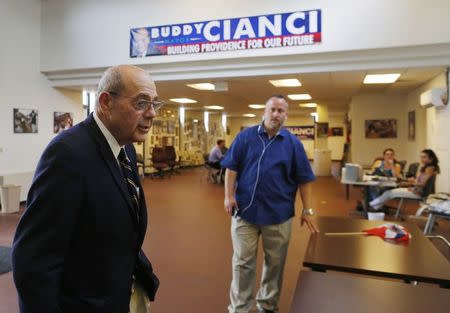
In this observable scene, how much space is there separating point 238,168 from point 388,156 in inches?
210

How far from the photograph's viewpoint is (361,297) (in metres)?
1.51

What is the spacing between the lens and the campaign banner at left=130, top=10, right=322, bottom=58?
641cm

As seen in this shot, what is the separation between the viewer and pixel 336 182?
11.4 metres

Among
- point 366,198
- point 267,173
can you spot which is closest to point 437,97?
point 366,198

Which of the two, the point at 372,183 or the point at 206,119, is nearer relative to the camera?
the point at 372,183

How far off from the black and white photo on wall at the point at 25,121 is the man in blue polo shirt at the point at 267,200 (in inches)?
268

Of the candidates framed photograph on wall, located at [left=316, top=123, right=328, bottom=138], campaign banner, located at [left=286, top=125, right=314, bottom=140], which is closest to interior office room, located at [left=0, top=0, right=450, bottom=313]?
framed photograph on wall, located at [left=316, top=123, right=328, bottom=138]

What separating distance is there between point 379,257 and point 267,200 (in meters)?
0.83

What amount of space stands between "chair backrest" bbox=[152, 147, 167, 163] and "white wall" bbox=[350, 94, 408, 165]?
6.90m

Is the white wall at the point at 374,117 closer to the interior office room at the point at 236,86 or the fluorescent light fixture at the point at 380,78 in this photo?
the interior office room at the point at 236,86

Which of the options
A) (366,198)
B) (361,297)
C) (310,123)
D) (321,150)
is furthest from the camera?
(310,123)

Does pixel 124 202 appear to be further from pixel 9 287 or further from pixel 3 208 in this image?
pixel 3 208

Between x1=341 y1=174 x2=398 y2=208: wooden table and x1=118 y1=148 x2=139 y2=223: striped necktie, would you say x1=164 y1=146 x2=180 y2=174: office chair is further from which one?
x1=118 y1=148 x2=139 y2=223: striped necktie

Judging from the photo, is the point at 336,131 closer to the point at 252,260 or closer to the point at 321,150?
the point at 321,150
